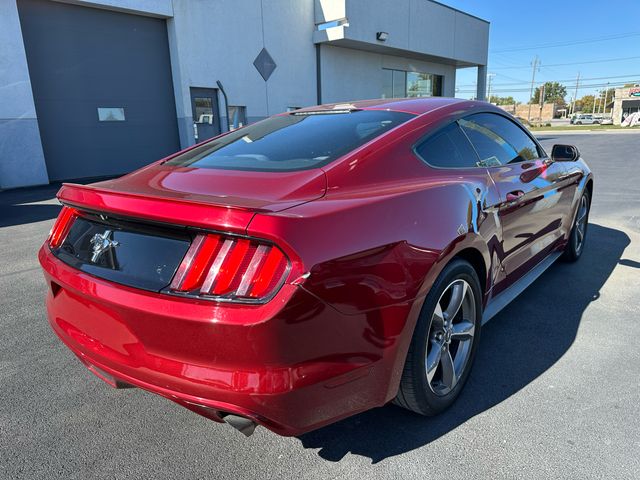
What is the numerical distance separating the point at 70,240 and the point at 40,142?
35.0 feet

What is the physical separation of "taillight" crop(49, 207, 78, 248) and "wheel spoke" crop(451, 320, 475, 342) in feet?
6.46

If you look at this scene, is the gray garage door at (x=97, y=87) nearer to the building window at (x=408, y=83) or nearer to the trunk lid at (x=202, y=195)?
the building window at (x=408, y=83)

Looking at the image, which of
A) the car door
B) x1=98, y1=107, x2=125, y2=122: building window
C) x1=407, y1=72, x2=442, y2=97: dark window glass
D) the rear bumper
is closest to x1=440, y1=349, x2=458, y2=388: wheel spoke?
the rear bumper

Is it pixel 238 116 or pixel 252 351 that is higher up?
pixel 238 116

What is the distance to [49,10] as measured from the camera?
10984 mm

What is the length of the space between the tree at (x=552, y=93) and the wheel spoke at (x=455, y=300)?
447 ft

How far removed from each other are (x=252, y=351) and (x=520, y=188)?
2.25 metres

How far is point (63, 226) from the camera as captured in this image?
2.30 m

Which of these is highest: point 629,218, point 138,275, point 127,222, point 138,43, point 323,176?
point 138,43

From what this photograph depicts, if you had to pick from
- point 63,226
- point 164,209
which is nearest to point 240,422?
point 164,209

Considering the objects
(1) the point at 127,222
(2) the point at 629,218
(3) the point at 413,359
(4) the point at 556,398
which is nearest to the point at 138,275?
(1) the point at 127,222

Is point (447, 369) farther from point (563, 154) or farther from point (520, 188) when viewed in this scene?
point (563, 154)

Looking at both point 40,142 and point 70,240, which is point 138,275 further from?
point 40,142

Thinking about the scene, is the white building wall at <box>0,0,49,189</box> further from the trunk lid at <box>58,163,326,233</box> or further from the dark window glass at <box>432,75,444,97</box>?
the dark window glass at <box>432,75,444,97</box>
